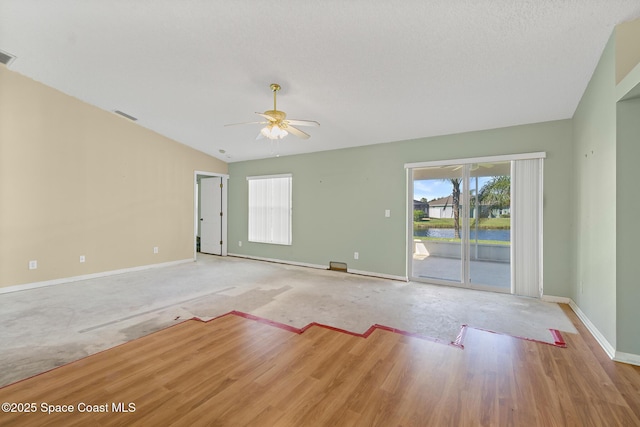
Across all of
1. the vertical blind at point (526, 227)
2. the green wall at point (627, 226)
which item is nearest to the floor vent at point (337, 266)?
the vertical blind at point (526, 227)

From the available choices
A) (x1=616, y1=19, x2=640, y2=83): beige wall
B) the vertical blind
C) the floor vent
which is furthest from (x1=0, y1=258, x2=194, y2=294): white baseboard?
(x1=616, y1=19, x2=640, y2=83): beige wall

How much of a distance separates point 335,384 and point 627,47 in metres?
3.45

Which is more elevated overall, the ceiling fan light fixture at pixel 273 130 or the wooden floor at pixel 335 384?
the ceiling fan light fixture at pixel 273 130

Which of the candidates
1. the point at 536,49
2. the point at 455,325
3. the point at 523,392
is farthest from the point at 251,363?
the point at 536,49

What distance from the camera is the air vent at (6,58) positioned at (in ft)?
11.6

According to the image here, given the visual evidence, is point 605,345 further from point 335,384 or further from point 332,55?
point 332,55

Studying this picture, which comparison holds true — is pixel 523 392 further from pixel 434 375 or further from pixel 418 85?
pixel 418 85

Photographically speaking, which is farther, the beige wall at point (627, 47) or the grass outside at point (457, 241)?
the grass outside at point (457, 241)

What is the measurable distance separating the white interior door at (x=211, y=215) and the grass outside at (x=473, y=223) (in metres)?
5.14

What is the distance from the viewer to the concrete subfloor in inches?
102

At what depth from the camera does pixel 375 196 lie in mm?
5203

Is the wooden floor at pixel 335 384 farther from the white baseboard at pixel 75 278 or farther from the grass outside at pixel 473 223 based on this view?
the white baseboard at pixel 75 278

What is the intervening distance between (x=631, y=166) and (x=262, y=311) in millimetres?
3732

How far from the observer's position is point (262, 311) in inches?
132
